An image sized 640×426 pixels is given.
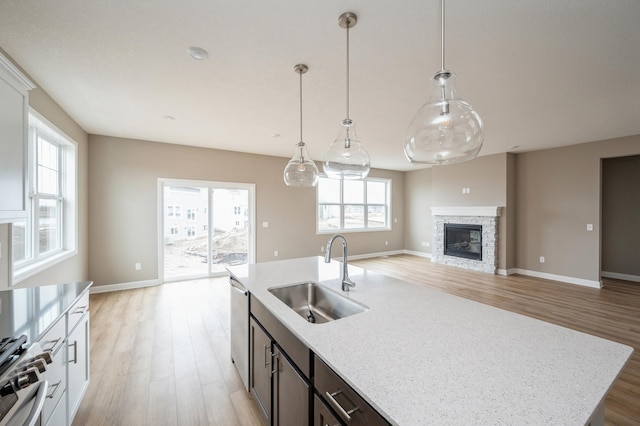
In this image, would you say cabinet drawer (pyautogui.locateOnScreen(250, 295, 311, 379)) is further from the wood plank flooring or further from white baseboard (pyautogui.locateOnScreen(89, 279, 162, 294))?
white baseboard (pyautogui.locateOnScreen(89, 279, 162, 294))

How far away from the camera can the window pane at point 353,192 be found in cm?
739

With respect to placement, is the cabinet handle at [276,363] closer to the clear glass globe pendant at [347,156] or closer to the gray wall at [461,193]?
the clear glass globe pendant at [347,156]

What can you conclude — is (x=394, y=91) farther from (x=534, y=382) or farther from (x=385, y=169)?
(x=385, y=169)

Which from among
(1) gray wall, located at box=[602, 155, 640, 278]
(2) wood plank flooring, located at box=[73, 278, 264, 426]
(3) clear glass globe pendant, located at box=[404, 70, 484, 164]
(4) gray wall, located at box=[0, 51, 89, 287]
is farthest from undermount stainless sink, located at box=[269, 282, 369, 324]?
(1) gray wall, located at box=[602, 155, 640, 278]

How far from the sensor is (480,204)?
19.5ft

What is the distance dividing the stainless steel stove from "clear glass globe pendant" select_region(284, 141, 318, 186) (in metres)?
1.87

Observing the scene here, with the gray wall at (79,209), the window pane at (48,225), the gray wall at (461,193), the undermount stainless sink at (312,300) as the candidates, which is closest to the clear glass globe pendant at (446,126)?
the undermount stainless sink at (312,300)

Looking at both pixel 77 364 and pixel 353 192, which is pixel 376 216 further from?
pixel 77 364

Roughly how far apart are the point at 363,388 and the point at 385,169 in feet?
25.0

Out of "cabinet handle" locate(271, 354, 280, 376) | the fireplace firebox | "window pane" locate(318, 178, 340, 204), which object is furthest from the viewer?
"window pane" locate(318, 178, 340, 204)

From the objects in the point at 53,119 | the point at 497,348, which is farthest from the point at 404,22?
the point at 53,119

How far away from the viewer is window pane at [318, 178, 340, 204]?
272 inches

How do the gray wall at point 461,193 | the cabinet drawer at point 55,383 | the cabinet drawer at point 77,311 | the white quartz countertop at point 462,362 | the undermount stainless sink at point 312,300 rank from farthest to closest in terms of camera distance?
1. the gray wall at point 461,193
2. the undermount stainless sink at point 312,300
3. the cabinet drawer at point 77,311
4. the cabinet drawer at point 55,383
5. the white quartz countertop at point 462,362

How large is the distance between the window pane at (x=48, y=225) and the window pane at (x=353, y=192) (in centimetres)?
573
